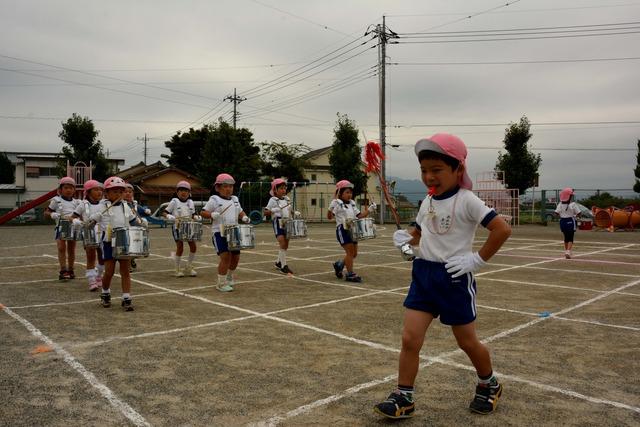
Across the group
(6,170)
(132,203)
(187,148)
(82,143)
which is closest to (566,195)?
(132,203)

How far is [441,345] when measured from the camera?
5207mm

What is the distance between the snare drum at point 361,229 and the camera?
981cm

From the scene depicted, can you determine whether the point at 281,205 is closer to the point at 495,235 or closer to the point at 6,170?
the point at 495,235

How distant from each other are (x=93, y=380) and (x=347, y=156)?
34.1 metres

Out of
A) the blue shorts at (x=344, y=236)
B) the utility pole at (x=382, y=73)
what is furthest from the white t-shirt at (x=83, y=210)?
the utility pole at (x=382, y=73)

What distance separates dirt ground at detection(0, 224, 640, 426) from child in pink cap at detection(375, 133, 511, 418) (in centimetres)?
23

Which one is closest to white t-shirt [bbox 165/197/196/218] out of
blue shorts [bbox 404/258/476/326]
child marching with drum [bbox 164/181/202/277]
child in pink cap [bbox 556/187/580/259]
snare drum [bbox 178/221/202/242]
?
child marching with drum [bbox 164/181/202/277]

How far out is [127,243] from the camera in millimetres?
6832

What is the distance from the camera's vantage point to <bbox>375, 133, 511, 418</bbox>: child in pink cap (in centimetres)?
339

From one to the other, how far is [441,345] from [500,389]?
5.20 ft

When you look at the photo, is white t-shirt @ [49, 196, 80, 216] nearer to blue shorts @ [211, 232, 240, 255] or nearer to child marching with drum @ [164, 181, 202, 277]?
child marching with drum @ [164, 181, 202, 277]

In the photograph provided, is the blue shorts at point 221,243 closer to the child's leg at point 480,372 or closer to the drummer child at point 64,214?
the drummer child at point 64,214

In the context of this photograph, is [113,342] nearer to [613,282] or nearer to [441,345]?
[441,345]

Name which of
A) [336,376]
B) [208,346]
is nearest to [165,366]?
[208,346]
